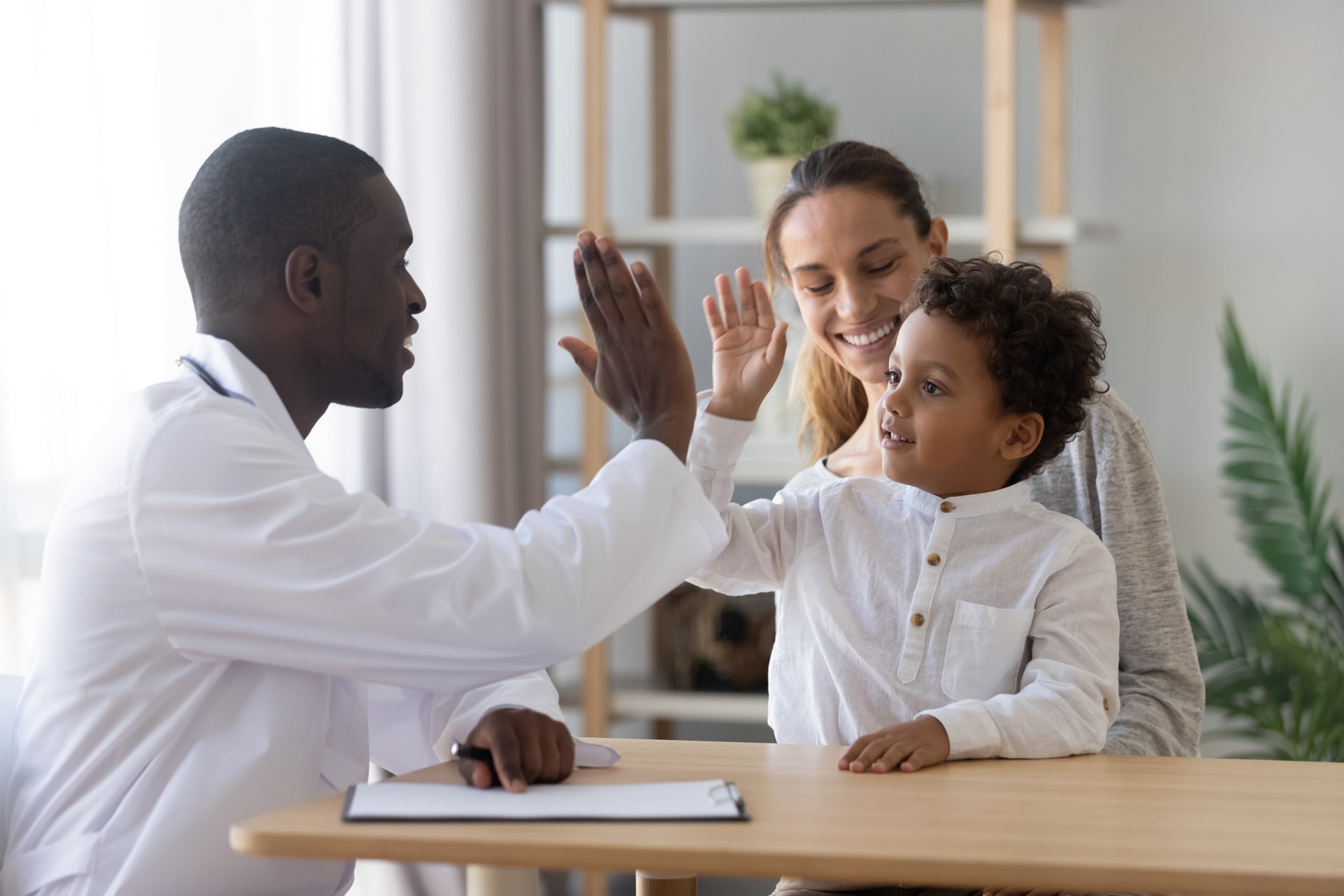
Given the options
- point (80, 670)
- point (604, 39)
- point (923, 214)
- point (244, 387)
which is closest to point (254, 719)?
point (80, 670)

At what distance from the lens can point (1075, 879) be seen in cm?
81

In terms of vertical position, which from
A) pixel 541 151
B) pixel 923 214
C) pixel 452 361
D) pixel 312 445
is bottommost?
pixel 312 445

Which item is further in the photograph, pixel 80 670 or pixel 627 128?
pixel 627 128

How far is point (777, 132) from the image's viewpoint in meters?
2.89

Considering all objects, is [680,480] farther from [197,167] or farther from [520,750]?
[197,167]

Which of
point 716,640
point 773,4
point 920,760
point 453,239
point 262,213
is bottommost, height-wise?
point 716,640

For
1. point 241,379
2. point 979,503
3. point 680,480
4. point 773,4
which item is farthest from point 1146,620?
point 773,4

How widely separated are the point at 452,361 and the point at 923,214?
4.19 ft

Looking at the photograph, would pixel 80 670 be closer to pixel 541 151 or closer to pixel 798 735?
pixel 798 735

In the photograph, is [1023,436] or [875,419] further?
[875,419]

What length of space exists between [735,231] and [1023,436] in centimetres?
155

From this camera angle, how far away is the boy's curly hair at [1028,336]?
4.51 feet

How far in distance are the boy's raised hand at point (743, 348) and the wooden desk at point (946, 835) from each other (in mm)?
498

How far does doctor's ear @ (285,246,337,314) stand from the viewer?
1193 millimetres
